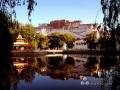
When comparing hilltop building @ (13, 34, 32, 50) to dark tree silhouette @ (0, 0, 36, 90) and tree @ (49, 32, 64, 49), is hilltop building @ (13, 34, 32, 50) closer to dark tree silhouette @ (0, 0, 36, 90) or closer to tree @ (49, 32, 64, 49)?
tree @ (49, 32, 64, 49)

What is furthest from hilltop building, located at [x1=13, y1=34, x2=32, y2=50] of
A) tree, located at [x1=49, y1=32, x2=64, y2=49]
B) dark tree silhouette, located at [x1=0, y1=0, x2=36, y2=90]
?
dark tree silhouette, located at [x1=0, y1=0, x2=36, y2=90]

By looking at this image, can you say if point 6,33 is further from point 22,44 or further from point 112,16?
point 22,44

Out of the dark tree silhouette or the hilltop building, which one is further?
the hilltop building

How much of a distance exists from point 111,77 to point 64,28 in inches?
4288

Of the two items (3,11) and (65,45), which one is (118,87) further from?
(65,45)

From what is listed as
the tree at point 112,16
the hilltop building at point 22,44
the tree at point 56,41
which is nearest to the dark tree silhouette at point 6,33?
the tree at point 112,16

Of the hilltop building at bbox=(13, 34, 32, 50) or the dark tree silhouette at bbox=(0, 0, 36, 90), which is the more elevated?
the dark tree silhouette at bbox=(0, 0, 36, 90)

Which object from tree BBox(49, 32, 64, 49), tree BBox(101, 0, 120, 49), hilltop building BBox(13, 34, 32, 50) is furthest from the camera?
tree BBox(49, 32, 64, 49)

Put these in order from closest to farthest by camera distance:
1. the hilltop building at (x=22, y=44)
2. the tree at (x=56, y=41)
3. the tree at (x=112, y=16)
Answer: the tree at (x=112, y=16) < the hilltop building at (x=22, y=44) < the tree at (x=56, y=41)

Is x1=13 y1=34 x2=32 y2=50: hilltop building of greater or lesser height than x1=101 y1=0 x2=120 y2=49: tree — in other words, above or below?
below

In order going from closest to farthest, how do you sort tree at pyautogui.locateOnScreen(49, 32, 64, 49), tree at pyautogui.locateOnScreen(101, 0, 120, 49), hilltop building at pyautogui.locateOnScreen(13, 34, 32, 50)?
tree at pyautogui.locateOnScreen(101, 0, 120, 49), hilltop building at pyautogui.locateOnScreen(13, 34, 32, 50), tree at pyautogui.locateOnScreen(49, 32, 64, 49)

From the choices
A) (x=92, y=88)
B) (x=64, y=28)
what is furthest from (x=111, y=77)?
A: (x=64, y=28)

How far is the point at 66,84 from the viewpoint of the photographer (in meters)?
18.1

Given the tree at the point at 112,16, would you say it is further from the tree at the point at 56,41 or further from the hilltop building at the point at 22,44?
the tree at the point at 56,41
